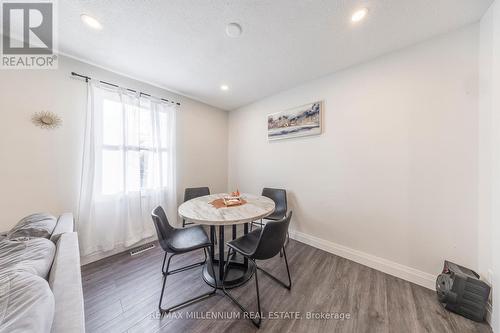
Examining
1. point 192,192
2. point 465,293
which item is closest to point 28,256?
A: point 192,192

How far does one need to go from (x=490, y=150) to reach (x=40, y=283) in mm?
2963

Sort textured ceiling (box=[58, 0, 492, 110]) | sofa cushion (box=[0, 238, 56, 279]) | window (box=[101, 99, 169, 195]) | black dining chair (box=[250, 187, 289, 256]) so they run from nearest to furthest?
sofa cushion (box=[0, 238, 56, 279])
textured ceiling (box=[58, 0, 492, 110])
window (box=[101, 99, 169, 195])
black dining chair (box=[250, 187, 289, 256])

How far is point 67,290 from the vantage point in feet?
2.55

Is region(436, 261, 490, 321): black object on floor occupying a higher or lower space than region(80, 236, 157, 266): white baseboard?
higher

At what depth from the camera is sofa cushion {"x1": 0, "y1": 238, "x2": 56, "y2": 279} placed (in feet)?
2.84

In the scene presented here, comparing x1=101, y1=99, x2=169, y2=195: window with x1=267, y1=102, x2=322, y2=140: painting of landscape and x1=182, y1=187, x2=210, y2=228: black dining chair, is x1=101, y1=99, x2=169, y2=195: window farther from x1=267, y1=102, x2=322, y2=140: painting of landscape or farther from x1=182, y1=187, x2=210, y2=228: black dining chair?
x1=267, y1=102, x2=322, y2=140: painting of landscape

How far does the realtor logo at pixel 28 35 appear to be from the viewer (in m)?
1.39

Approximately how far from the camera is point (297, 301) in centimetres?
150

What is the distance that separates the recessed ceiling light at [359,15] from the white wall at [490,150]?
0.90 m

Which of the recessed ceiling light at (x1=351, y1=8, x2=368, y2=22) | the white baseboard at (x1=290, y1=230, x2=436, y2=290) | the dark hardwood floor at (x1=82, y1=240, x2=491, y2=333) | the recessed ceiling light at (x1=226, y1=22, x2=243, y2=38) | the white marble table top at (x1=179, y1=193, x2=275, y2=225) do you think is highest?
the recessed ceiling light at (x1=351, y1=8, x2=368, y2=22)

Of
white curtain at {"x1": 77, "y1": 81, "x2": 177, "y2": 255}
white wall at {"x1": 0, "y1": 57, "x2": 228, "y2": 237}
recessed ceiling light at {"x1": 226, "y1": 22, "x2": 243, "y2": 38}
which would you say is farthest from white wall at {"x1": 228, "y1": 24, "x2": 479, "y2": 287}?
white wall at {"x1": 0, "y1": 57, "x2": 228, "y2": 237}

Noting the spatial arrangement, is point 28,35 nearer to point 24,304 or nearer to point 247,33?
point 247,33

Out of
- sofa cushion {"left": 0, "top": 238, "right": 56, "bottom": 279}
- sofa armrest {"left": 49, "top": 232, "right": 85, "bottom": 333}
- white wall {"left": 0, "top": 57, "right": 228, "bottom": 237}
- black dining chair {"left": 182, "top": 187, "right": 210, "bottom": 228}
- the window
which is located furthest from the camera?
black dining chair {"left": 182, "top": 187, "right": 210, "bottom": 228}

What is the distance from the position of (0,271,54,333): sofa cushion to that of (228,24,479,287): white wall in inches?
101
